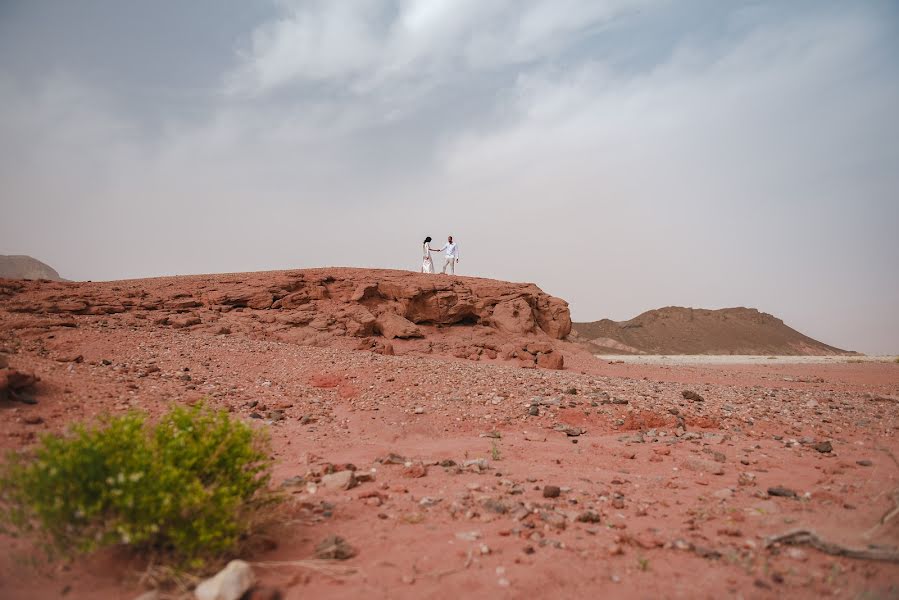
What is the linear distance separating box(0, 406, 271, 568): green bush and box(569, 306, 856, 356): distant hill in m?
52.8

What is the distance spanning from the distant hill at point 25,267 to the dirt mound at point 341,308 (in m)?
57.3

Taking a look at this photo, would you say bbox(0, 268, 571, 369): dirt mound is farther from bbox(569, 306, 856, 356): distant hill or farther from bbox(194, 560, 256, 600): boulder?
bbox(569, 306, 856, 356): distant hill

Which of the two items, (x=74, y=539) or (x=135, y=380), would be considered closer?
(x=74, y=539)

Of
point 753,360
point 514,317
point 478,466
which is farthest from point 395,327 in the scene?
point 753,360

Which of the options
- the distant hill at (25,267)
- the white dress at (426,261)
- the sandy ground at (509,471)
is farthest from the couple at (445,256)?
the distant hill at (25,267)

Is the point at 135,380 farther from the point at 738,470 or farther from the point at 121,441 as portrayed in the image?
the point at 738,470

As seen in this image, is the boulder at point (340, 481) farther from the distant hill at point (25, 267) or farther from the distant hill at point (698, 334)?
the distant hill at point (25, 267)

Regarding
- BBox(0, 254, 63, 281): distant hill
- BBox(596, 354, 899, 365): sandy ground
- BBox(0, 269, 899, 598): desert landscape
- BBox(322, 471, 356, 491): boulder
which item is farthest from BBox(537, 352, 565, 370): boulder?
BBox(0, 254, 63, 281): distant hill

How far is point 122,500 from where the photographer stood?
2883 mm

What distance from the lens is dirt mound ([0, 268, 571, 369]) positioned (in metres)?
14.5

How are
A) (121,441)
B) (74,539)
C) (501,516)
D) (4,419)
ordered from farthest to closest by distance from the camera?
1. (4,419)
2. (501,516)
3. (121,441)
4. (74,539)

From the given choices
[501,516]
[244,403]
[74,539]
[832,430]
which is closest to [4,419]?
[244,403]

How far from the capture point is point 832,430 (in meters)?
8.05

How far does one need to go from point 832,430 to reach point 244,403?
973cm
